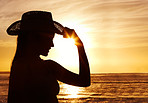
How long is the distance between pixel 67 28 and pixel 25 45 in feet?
1.55

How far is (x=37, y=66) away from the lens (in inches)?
95.0

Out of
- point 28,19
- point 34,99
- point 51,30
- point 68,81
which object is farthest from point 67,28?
point 34,99

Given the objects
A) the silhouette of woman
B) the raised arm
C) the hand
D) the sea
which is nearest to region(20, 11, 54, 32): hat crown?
the silhouette of woman

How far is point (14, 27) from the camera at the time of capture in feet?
8.84

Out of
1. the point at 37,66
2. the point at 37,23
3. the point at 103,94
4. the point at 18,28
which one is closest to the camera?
the point at 37,66

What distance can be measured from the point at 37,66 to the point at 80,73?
0.44 metres

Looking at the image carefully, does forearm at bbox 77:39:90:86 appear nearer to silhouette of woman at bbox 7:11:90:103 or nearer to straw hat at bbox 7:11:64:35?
silhouette of woman at bbox 7:11:90:103

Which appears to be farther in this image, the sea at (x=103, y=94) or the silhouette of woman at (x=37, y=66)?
the sea at (x=103, y=94)

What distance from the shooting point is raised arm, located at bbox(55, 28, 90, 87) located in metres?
2.43

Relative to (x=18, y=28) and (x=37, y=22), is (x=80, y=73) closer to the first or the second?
(x=37, y=22)

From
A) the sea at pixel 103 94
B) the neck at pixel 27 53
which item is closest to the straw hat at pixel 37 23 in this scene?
the neck at pixel 27 53

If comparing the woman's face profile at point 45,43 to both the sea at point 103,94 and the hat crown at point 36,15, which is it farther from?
the sea at point 103,94

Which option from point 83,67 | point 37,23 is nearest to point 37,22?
point 37,23

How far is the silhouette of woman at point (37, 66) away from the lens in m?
2.39
